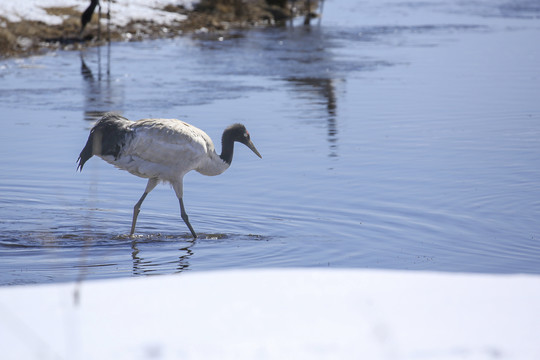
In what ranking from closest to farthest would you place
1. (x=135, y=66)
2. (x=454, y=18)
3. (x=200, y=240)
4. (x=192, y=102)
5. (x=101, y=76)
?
(x=200, y=240), (x=192, y=102), (x=101, y=76), (x=135, y=66), (x=454, y=18)

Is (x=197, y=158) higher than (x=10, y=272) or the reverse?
higher

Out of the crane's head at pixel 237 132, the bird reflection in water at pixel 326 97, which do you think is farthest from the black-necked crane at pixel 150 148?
the bird reflection in water at pixel 326 97

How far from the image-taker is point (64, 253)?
746 centimetres

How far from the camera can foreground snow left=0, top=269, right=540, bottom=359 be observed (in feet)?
10.6

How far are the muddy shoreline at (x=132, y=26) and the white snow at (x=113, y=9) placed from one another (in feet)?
0.85

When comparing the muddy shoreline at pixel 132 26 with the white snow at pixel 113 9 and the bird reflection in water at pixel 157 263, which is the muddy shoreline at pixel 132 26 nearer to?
the white snow at pixel 113 9

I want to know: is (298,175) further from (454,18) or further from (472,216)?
(454,18)

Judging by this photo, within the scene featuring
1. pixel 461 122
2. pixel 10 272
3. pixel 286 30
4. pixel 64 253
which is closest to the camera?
pixel 10 272

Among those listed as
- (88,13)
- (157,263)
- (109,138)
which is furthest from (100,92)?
(157,263)

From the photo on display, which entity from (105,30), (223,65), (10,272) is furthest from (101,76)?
(10,272)

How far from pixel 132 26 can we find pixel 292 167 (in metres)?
17.6

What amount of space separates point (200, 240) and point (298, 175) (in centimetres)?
234

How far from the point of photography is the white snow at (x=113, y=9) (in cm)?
2467

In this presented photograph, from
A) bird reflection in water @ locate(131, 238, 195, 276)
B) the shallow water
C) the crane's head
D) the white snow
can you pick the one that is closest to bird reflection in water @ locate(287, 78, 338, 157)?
the shallow water
